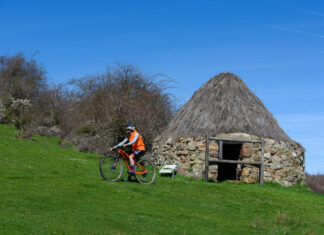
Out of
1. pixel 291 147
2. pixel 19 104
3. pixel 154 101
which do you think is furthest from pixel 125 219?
pixel 19 104

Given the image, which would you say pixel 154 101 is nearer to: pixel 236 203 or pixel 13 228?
pixel 236 203

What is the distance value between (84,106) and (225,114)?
23.5m

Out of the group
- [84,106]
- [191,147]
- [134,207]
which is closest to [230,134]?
[191,147]

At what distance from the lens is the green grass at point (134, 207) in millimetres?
9953

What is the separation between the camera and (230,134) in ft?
73.2

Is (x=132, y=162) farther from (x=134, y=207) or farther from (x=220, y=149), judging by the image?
(x=220, y=149)

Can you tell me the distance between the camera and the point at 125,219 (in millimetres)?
10703

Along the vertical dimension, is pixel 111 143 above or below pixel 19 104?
below

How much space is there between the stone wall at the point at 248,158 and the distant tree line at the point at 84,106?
7232 millimetres

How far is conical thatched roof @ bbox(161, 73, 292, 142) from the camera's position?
22953 millimetres

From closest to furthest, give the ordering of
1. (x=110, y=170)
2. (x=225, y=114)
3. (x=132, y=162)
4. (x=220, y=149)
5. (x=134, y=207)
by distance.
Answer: (x=134, y=207) < (x=132, y=162) < (x=110, y=170) < (x=220, y=149) < (x=225, y=114)

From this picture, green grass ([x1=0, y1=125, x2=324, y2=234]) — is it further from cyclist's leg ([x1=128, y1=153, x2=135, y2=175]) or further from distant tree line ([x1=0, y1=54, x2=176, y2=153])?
distant tree line ([x1=0, y1=54, x2=176, y2=153])

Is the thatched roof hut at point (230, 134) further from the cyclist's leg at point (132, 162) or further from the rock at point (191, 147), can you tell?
the cyclist's leg at point (132, 162)

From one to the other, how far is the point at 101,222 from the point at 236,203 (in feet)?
21.7
